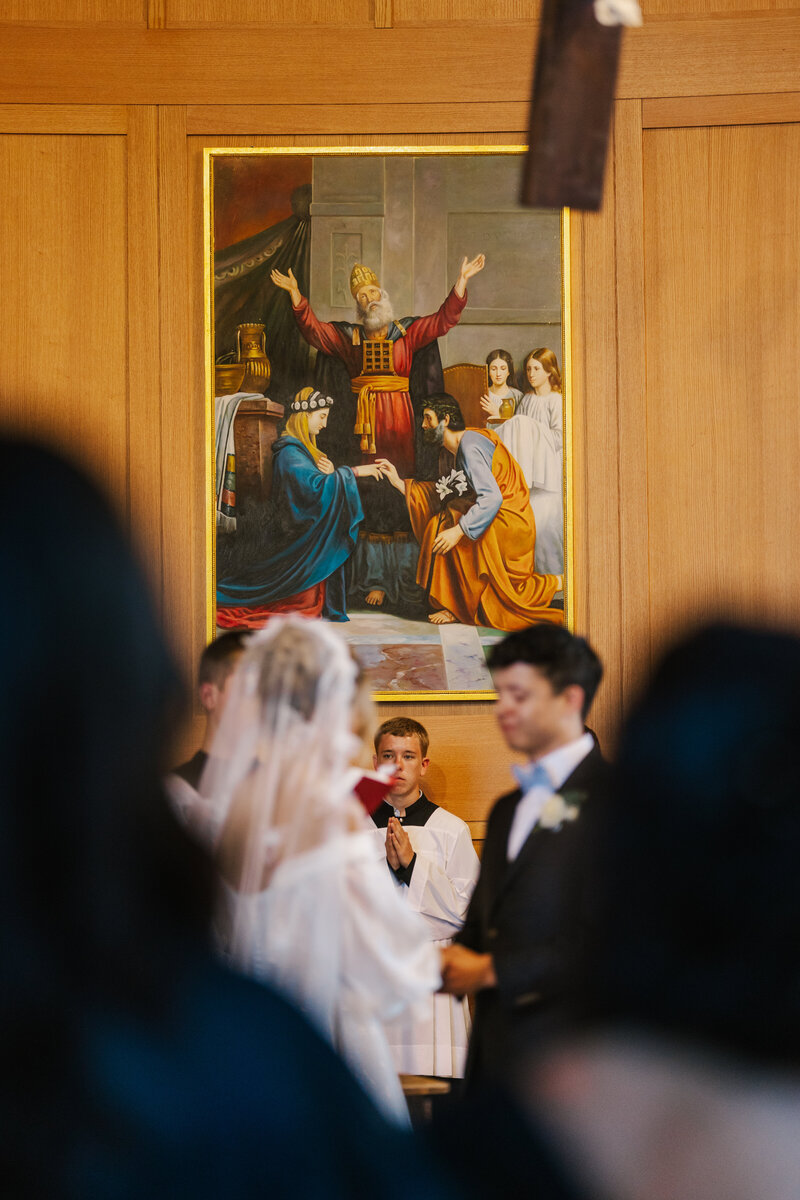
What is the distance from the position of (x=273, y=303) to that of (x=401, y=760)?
101 inches

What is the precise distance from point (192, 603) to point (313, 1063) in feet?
16.8

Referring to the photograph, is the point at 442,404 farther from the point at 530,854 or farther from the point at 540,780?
the point at 530,854

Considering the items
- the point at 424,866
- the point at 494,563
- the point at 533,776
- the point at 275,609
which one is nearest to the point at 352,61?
the point at 494,563

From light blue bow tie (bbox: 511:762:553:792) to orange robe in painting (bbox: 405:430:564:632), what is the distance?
3.67m

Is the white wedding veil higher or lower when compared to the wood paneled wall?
lower

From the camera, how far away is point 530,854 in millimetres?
2441

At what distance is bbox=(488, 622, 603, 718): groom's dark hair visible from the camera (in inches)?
98.3

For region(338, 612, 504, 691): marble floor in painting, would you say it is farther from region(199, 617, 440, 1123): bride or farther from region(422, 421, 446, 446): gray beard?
region(199, 617, 440, 1123): bride

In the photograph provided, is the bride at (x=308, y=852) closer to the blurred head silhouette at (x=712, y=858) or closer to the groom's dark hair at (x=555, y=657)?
the groom's dark hair at (x=555, y=657)

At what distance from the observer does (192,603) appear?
6.18 metres

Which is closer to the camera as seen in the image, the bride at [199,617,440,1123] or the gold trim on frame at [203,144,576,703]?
the bride at [199,617,440,1123]

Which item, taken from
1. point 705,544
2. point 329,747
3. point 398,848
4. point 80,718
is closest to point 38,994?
point 80,718

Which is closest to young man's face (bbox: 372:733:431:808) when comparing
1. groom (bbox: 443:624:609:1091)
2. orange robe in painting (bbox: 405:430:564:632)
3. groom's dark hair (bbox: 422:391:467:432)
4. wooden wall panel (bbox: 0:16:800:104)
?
orange robe in painting (bbox: 405:430:564:632)

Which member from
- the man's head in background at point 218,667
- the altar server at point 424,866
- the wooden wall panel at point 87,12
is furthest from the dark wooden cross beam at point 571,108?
the wooden wall panel at point 87,12
